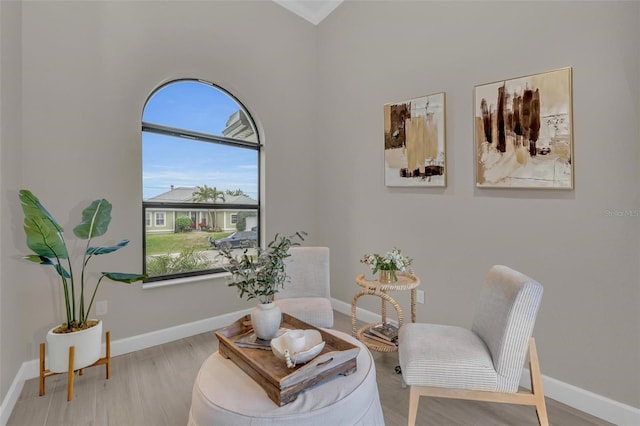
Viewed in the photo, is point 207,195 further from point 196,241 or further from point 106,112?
point 106,112

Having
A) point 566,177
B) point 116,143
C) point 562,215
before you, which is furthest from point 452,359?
point 116,143

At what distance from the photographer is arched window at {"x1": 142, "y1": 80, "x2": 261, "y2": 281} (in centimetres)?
305

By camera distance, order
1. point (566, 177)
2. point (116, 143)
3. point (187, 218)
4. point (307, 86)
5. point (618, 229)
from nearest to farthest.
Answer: point (618, 229) < point (566, 177) < point (116, 143) < point (187, 218) < point (307, 86)

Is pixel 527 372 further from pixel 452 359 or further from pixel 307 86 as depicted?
pixel 307 86

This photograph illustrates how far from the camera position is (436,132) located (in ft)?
9.34

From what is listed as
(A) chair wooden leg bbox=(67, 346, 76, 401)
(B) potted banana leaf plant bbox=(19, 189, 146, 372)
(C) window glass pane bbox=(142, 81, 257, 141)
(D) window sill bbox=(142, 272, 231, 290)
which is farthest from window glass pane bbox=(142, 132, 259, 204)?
(A) chair wooden leg bbox=(67, 346, 76, 401)

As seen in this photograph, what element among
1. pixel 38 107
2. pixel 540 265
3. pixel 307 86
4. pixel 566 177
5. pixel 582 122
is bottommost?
pixel 540 265

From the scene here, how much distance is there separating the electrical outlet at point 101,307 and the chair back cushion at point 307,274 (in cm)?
156

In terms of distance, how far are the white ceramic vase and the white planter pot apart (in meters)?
1.36

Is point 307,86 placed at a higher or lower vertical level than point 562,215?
higher

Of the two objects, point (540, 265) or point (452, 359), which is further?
point (540, 265)

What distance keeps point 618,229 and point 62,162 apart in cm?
405

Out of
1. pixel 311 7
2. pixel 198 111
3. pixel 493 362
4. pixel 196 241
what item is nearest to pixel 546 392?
pixel 493 362

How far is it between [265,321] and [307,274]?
45.0 inches
